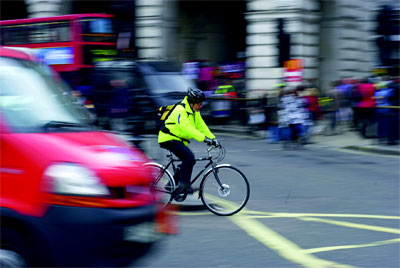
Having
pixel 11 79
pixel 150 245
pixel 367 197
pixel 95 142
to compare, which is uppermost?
pixel 11 79

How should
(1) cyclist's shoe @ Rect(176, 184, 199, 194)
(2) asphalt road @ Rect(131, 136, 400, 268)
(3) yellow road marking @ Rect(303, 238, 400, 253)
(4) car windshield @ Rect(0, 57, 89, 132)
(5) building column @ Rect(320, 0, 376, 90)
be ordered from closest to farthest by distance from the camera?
(4) car windshield @ Rect(0, 57, 89, 132) → (2) asphalt road @ Rect(131, 136, 400, 268) → (3) yellow road marking @ Rect(303, 238, 400, 253) → (1) cyclist's shoe @ Rect(176, 184, 199, 194) → (5) building column @ Rect(320, 0, 376, 90)

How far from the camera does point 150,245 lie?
4.76 m

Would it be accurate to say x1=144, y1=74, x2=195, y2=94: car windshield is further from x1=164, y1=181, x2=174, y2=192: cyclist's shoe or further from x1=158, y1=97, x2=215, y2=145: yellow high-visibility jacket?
x1=158, y1=97, x2=215, y2=145: yellow high-visibility jacket

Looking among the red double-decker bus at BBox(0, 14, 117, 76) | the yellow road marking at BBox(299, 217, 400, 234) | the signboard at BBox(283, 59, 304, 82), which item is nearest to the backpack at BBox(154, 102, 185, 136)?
the yellow road marking at BBox(299, 217, 400, 234)

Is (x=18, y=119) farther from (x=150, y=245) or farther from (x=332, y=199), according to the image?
(x=332, y=199)

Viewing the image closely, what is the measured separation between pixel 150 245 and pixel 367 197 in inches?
237

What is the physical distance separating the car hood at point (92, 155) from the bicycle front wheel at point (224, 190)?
12.1ft

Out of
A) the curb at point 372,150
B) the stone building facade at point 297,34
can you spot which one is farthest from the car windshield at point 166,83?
the curb at point 372,150

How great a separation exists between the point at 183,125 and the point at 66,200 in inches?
154

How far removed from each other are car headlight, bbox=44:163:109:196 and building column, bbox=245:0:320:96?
61.3ft

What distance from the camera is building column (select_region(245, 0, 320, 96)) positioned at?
2325cm

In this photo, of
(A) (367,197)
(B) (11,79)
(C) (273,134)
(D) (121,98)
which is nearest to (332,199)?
(A) (367,197)

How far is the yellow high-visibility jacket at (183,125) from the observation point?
26.6ft

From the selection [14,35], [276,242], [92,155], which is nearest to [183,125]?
[276,242]
